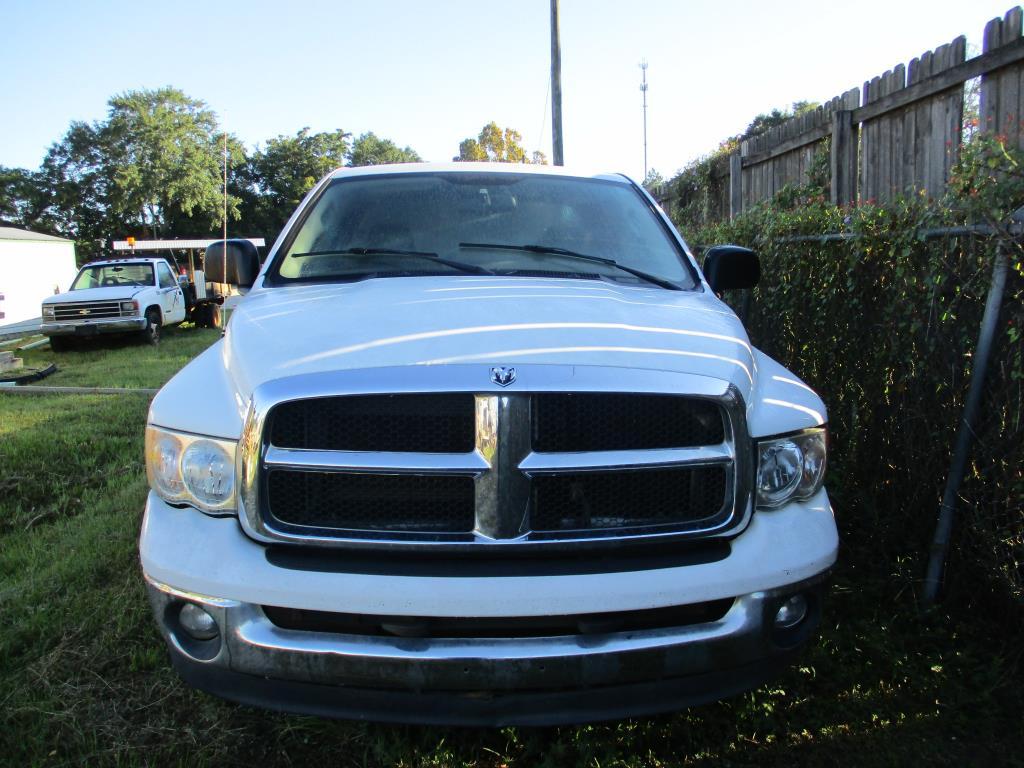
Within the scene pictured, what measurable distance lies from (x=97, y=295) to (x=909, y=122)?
1445 centimetres

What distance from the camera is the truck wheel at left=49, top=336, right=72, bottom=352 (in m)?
15.1

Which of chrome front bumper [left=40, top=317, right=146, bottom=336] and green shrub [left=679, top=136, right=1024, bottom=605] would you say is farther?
chrome front bumper [left=40, top=317, right=146, bottom=336]

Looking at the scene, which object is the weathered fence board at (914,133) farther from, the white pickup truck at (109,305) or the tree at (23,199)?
the tree at (23,199)

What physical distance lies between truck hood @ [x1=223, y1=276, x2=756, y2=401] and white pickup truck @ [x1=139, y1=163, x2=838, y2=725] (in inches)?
0.6

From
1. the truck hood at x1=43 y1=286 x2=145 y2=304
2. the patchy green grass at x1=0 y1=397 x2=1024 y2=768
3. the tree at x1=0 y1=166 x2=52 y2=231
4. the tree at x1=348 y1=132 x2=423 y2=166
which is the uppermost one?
the tree at x1=348 y1=132 x2=423 y2=166

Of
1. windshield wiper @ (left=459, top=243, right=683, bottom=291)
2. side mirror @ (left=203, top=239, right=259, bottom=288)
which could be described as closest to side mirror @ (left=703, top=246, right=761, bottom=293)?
windshield wiper @ (left=459, top=243, right=683, bottom=291)

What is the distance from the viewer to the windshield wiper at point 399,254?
2.99 metres

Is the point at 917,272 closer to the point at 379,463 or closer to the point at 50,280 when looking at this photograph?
the point at 379,463

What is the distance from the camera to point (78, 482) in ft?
16.7

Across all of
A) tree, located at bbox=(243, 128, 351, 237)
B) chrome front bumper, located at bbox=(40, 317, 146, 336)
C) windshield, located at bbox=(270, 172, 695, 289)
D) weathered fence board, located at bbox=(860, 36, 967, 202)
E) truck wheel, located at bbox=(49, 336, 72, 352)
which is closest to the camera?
windshield, located at bbox=(270, 172, 695, 289)

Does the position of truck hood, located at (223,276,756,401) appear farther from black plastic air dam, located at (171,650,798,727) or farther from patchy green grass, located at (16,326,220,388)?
patchy green grass, located at (16,326,220,388)

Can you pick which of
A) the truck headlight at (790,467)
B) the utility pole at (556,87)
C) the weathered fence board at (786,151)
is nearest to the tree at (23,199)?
the utility pole at (556,87)

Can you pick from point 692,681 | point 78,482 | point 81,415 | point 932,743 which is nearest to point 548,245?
point 692,681

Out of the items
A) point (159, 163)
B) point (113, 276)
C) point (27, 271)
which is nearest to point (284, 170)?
point (159, 163)
